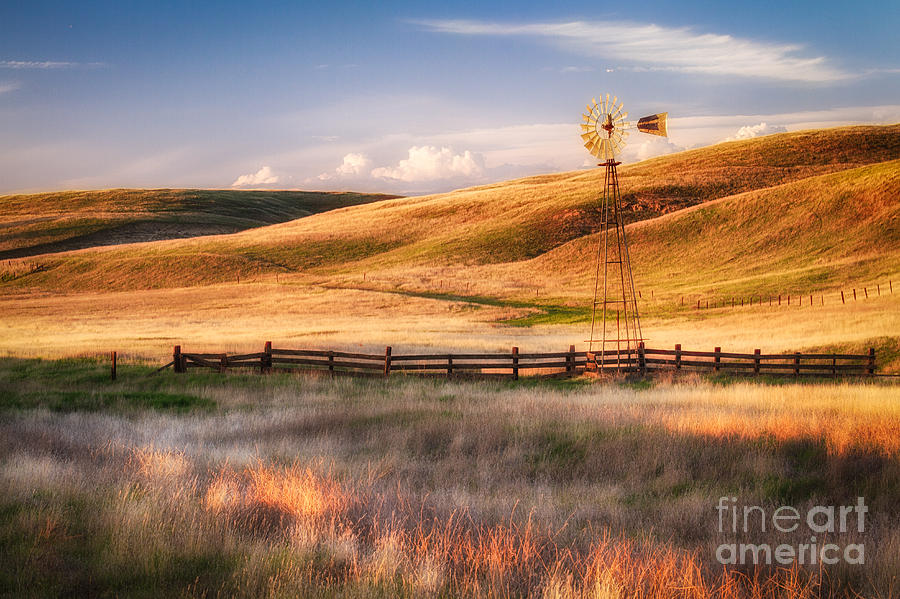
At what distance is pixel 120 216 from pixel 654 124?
12274cm

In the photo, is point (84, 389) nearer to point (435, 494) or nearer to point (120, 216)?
point (435, 494)

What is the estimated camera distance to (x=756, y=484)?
322 inches

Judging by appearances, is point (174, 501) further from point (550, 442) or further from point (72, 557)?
point (550, 442)

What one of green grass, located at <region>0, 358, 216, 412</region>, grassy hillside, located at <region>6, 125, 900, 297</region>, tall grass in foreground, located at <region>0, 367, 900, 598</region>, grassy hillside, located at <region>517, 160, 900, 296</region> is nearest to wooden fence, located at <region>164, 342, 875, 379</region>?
green grass, located at <region>0, 358, 216, 412</region>

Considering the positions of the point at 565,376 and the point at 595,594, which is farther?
the point at 565,376

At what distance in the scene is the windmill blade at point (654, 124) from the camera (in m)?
20.2

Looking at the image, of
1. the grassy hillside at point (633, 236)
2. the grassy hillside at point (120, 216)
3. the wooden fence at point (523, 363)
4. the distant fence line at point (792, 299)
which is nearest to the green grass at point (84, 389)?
the wooden fence at point (523, 363)

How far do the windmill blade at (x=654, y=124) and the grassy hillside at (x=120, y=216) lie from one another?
9830cm

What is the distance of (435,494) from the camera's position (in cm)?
777

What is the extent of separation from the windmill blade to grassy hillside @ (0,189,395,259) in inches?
Answer: 3870

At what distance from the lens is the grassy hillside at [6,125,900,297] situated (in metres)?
58.9

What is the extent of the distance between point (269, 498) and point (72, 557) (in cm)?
199

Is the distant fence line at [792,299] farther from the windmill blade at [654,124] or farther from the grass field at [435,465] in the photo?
the windmill blade at [654,124]

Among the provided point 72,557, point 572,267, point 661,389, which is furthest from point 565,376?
point 572,267
